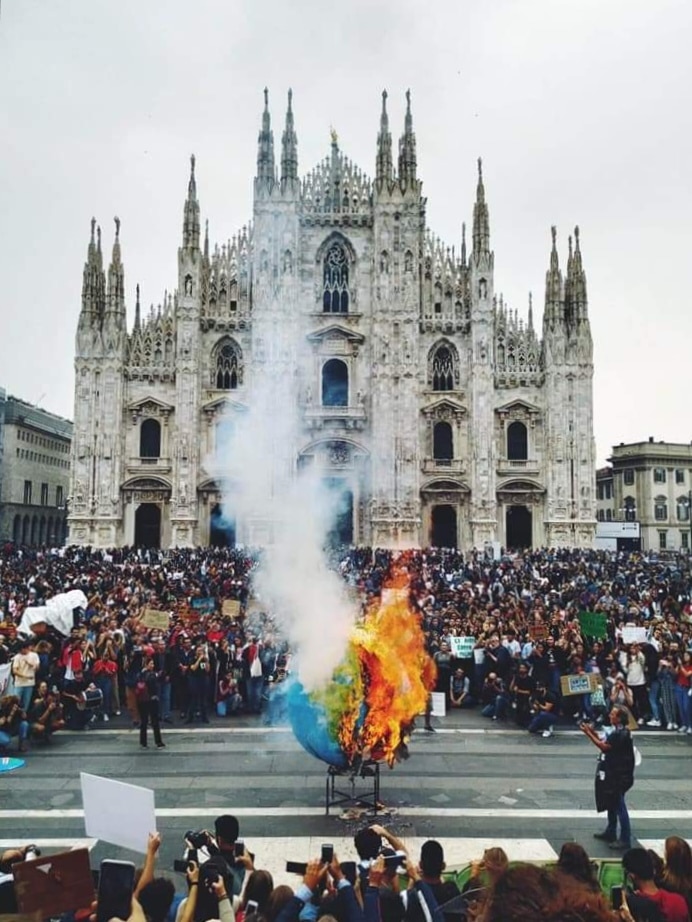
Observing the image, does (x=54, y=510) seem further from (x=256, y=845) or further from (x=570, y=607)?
(x=256, y=845)

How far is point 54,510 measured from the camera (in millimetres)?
74500

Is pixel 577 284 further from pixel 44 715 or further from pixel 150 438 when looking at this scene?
pixel 44 715

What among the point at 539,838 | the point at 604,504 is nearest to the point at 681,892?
the point at 539,838

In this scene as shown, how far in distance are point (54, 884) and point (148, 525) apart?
4185 cm

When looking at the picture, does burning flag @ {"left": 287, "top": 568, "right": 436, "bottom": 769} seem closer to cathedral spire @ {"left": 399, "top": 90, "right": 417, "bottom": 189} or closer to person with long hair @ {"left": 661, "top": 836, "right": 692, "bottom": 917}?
person with long hair @ {"left": 661, "top": 836, "right": 692, "bottom": 917}

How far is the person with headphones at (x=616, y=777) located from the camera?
8859 mm

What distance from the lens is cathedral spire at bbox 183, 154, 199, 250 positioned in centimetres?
4522

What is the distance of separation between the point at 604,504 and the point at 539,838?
70731mm

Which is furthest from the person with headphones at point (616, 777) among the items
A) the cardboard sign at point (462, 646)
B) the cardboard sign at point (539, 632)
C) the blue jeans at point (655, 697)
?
the cardboard sign at point (539, 632)

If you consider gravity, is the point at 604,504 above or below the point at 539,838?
above

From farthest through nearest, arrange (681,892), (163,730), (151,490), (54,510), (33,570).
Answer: (54,510), (151,490), (33,570), (163,730), (681,892)

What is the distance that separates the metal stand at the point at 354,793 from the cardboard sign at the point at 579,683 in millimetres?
4649

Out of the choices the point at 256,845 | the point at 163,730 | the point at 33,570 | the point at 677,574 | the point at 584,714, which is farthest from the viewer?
the point at 677,574

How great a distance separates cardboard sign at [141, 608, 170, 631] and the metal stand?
7710 mm
